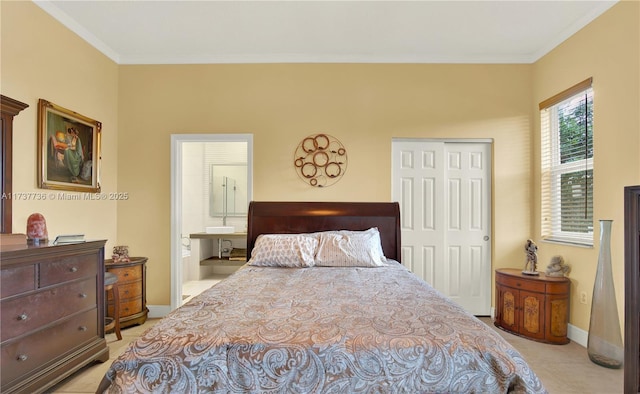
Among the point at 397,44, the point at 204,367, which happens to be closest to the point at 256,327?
the point at 204,367

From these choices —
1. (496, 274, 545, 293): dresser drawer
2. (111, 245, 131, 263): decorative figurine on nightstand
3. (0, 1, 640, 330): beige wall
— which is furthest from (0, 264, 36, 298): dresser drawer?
(496, 274, 545, 293): dresser drawer

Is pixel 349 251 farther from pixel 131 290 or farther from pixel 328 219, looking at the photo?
pixel 131 290

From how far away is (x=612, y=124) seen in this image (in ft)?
8.88

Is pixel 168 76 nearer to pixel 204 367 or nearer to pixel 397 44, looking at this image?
pixel 397 44

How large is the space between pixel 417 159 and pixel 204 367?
126 inches

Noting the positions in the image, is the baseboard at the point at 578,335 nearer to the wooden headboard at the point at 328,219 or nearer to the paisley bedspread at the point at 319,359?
the wooden headboard at the point at 328,219

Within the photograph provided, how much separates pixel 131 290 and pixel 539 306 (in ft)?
13.3

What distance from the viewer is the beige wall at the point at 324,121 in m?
3.73

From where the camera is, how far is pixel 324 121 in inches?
148

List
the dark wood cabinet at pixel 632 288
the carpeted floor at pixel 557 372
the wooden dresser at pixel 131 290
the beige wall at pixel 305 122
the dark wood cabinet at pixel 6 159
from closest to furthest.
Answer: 1. the dark wood cabinet at pixel 632 288
2. the carpeted floor at pixel 557 372
3. the dark wood cabinet at pixel 6 159
4. the wooden dresser at pixel 131 290
5. the beige wall at pixel 305 122

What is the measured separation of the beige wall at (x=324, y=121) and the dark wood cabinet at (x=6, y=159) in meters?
1.33

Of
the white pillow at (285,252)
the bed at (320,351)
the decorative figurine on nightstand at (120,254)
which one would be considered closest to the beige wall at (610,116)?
the bed at (320,351)

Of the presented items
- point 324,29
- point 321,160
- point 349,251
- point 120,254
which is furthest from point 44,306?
point 324,29

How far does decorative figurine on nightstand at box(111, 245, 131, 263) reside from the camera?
3.46m
